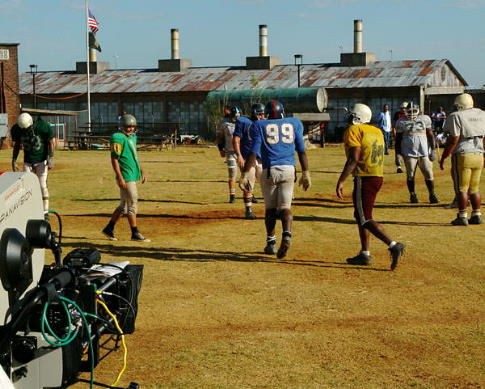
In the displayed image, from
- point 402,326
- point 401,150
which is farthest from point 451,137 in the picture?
point 402,326

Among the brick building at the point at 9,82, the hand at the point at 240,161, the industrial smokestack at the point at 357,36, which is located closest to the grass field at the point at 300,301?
the hand at the point at 240,161

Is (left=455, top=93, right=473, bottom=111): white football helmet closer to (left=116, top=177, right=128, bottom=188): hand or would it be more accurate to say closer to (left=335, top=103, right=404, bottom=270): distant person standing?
(left=335, top=103, right=404, bottom=270): distant person standing

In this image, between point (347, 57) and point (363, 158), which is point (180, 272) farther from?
point (347, 57)

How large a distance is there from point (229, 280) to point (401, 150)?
760 cm

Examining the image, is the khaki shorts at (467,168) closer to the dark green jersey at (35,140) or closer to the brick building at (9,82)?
the dark green jersey at (35,140)

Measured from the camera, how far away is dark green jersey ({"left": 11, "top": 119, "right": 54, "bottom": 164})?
15.1m

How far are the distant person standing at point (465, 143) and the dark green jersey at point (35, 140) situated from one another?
6676 millimetres

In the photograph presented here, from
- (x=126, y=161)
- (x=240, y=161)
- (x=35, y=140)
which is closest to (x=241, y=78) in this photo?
(x=35, y=140)

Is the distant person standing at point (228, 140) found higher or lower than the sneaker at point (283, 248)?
higher

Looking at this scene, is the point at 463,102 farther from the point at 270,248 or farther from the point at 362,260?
the point at 270,248

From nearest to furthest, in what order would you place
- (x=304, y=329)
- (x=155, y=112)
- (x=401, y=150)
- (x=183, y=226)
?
Result: (x=304, y=329) < (x=183, y=226) < (x=401, y=150) < (x=155, y=112)

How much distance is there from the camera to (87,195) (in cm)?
1994

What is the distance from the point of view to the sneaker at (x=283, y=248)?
10750 millimetres

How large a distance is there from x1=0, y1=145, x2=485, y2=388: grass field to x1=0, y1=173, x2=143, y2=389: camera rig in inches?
38.4
